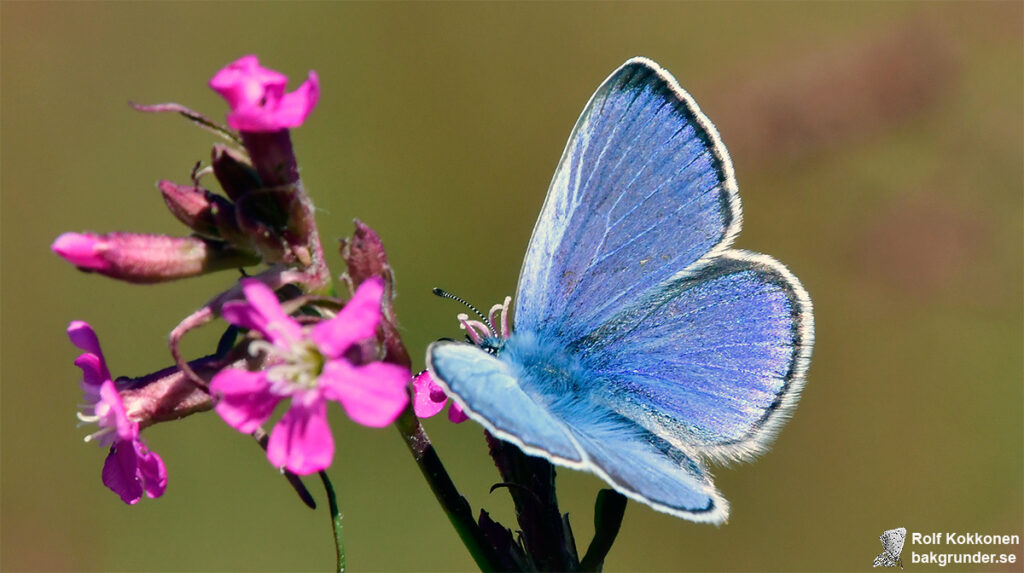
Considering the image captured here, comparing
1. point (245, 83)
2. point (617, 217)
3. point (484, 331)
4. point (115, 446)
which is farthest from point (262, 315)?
point (617, 217)

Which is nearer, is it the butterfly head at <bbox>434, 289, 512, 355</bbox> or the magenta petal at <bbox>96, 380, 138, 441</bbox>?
the magenta petal at <bbox>96, 380, 138, 441</bbox>

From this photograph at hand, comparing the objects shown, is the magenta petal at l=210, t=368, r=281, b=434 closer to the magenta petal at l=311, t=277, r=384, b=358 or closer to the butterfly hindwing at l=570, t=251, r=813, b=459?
the magenta petal at l=311, t=277, r=384, b=358

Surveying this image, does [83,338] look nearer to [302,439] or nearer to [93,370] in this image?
[93,370]

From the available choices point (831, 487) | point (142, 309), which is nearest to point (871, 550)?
point (831, 487)

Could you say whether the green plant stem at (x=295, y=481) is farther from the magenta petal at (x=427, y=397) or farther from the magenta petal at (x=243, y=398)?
the magenta petal at (x=427, y=397)

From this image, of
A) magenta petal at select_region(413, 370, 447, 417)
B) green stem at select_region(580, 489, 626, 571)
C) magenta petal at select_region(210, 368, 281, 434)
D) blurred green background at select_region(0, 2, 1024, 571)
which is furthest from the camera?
blurred green background at select_region(0, 2, 1024, 571)

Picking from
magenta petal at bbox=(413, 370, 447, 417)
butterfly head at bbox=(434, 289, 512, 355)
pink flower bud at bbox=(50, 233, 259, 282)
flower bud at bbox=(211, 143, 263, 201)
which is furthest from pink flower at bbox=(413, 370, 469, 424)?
flower bud at bbox=(211, 143, 263, 201)
